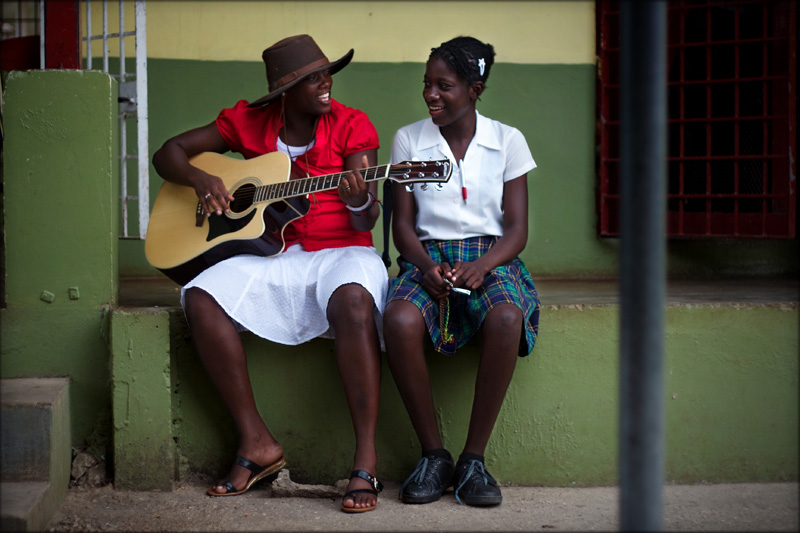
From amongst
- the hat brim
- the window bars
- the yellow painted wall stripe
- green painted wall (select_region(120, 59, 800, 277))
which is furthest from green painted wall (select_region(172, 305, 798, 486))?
the yellow painted wall stripe

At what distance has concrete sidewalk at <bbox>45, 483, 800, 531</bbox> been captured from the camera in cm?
253

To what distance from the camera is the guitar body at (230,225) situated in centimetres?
296

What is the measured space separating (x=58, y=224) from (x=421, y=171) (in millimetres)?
1316

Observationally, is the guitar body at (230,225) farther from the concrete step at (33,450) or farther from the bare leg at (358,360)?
the concrete step at (33,450)

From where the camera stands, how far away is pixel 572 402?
2990 millimetres

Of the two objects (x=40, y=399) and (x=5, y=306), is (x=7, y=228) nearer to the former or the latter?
(x=5, y=306)

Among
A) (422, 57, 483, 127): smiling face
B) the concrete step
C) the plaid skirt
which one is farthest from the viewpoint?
(422, 57, 483, 127): smiling face

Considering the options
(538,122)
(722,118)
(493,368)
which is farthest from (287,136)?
(722,118)

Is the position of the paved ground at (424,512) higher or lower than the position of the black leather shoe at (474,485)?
lower

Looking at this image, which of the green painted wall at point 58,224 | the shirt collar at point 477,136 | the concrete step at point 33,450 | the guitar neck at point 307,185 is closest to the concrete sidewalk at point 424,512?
the concrete step at point 33,450

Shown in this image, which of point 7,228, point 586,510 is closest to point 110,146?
point 7,228

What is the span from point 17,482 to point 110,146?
1.18m

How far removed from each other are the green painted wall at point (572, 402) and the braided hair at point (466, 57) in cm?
89

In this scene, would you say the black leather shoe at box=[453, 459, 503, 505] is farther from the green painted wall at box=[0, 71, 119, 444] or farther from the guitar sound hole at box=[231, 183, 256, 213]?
the green painted wall at box=[0, 71, 119, 444]
